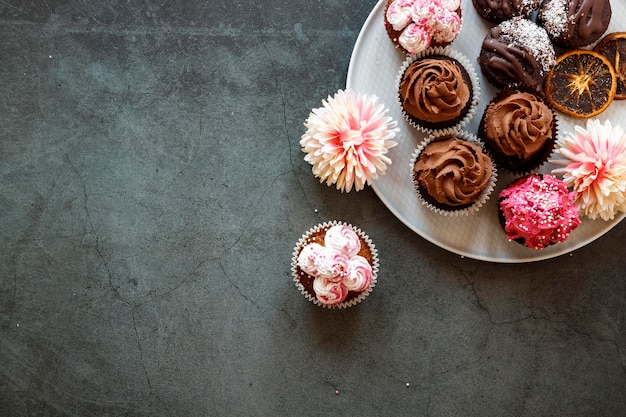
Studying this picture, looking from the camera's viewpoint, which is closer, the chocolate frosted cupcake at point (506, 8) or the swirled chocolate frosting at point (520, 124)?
the swirled chocolate frosting at point (520, 124)

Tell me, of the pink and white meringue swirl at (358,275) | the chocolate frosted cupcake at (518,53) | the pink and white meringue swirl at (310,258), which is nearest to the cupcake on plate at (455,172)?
the chocolate frosted cupcake at (518,53)

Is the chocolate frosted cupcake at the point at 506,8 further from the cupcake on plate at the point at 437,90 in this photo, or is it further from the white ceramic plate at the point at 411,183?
the cupcake on plate at the point at 437,90

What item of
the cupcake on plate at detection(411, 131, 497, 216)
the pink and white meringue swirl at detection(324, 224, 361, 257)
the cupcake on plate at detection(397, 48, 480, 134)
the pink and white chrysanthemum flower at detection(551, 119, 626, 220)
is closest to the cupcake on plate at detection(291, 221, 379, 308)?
the pink and white meringue swirl at detection(324, 224, 361, 257)

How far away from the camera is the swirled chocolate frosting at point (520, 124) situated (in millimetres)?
2277

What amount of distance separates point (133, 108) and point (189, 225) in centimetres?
64

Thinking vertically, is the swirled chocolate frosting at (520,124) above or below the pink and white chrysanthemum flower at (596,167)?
above

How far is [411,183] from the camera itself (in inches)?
101

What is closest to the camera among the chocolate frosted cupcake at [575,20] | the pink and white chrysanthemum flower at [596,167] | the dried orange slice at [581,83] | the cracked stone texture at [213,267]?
the pink and white chrysanthemum flower at [596,167]

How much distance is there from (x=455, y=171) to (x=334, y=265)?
0.64 metres

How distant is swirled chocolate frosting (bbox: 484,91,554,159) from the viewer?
2277 mm

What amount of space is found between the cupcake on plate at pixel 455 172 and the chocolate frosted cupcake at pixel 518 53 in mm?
316

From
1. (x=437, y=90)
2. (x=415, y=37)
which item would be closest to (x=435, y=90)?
(x=437, y=90)

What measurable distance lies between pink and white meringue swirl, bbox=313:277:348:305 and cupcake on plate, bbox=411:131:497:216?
0.57 meters

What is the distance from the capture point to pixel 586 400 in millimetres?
2748
